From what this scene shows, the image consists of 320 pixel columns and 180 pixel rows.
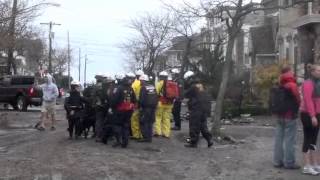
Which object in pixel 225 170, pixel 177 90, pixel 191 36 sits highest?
pixel 191 36


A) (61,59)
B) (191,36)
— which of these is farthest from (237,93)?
(61,59)

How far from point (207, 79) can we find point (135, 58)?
2669 cm

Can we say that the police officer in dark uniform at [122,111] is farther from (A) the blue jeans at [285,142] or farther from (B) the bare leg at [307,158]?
(B) the bare leg at [307,158]

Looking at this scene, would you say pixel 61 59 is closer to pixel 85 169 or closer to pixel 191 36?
pixel 191 36

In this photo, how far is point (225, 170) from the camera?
12156 millimetres

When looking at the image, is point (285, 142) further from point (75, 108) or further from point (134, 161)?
point (75, 108)

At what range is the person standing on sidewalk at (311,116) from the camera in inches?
450

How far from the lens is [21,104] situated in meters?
35.3

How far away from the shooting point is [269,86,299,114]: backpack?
1211 centimetres

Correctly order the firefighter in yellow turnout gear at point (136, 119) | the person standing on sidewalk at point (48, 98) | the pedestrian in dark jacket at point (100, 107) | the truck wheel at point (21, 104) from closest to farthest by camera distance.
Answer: the pedestrian in dark jacket at point (100, 107)
the firefighter in yellow turnout gear at point (136, 119)
the person standing on sidewalk at point (48, 98)
the truck wheel at point (21, 104)

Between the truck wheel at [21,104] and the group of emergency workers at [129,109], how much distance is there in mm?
17933

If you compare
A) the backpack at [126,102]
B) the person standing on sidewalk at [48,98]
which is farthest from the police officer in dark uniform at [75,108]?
the person standing on sidewalk at [48,98]

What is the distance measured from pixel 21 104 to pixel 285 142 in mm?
24943

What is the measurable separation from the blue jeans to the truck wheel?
2414 centimetres
